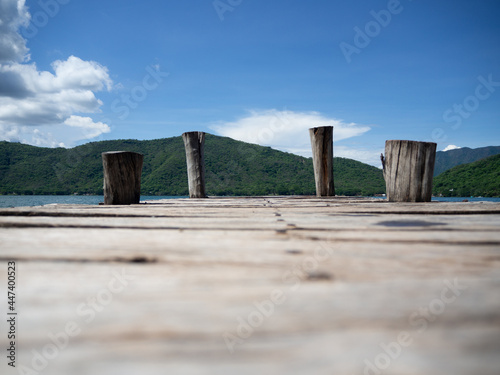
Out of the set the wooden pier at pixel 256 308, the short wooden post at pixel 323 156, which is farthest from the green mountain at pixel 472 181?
the wooden pier at pixel 256 308

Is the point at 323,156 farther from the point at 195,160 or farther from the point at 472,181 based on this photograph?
the point at 472,181

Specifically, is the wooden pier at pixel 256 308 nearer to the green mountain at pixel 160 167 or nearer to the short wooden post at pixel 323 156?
the short wooden post at pixel 323 156

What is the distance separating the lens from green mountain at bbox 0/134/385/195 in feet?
196

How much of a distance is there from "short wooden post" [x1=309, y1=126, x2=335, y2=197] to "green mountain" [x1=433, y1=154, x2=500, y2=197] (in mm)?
47663

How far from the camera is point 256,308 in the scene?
0.63m

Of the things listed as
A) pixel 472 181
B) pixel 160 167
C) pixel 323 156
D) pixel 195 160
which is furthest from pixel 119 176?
pixel 160 167

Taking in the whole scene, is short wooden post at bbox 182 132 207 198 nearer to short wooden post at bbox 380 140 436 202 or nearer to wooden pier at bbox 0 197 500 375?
short wooden post at bbox 380 140 436 202

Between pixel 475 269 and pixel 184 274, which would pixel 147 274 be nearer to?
pixel 184 274

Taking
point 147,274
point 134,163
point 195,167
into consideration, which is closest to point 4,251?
point 147,274

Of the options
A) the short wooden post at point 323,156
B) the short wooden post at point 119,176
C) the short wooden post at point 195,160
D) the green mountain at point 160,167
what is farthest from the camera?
the green mountain at point 160,167

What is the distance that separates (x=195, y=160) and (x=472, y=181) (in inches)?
2281

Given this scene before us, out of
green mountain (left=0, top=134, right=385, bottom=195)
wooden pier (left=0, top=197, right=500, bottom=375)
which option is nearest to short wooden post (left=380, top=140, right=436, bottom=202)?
wooden pier (left=0, top=197, right=500, bottom=375)

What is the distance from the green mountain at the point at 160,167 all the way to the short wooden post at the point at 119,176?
158 feet

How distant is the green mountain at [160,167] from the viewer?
196ft
